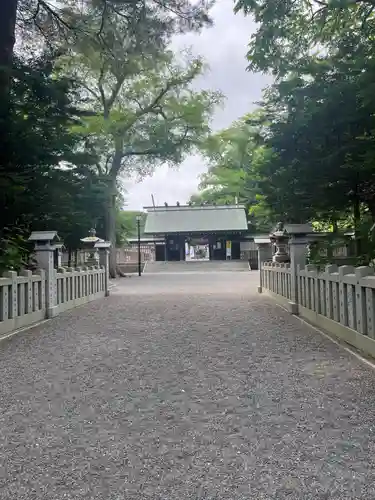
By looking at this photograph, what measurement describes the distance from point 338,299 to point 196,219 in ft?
88.8

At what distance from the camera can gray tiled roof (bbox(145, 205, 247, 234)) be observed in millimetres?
30859

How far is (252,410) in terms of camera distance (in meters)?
2.81

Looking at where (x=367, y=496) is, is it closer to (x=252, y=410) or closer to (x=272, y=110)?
(x=252, y=410)

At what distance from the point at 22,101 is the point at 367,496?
22.5 ft

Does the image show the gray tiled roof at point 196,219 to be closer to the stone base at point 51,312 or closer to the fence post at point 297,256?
the fence post at point 297,256

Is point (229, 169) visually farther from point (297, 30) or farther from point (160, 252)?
point (297, 30)

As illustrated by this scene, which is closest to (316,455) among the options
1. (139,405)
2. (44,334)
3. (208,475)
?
(208,475)

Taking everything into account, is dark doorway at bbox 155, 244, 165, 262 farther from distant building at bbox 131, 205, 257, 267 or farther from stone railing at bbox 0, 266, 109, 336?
stone railing at bbox 0, 266, 109, 336

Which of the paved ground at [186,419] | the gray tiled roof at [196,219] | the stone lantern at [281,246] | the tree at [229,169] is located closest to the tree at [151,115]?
the tree at [229,169]

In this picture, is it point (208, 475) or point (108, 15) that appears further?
point (108, 15)

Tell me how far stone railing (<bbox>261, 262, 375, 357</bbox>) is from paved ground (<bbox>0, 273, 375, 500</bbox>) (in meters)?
0.29

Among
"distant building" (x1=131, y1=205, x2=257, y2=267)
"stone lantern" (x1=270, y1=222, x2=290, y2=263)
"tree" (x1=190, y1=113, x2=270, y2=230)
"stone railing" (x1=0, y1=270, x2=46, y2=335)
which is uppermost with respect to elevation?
"tree" (x1=190, y1=113, x2=270, y2=230)

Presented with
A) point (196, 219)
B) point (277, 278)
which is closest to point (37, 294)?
point (277, 278)

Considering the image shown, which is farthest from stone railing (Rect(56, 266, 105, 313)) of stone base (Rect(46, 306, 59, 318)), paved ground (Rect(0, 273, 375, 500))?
paved ground (Rect(0, 273, 375, 500))
